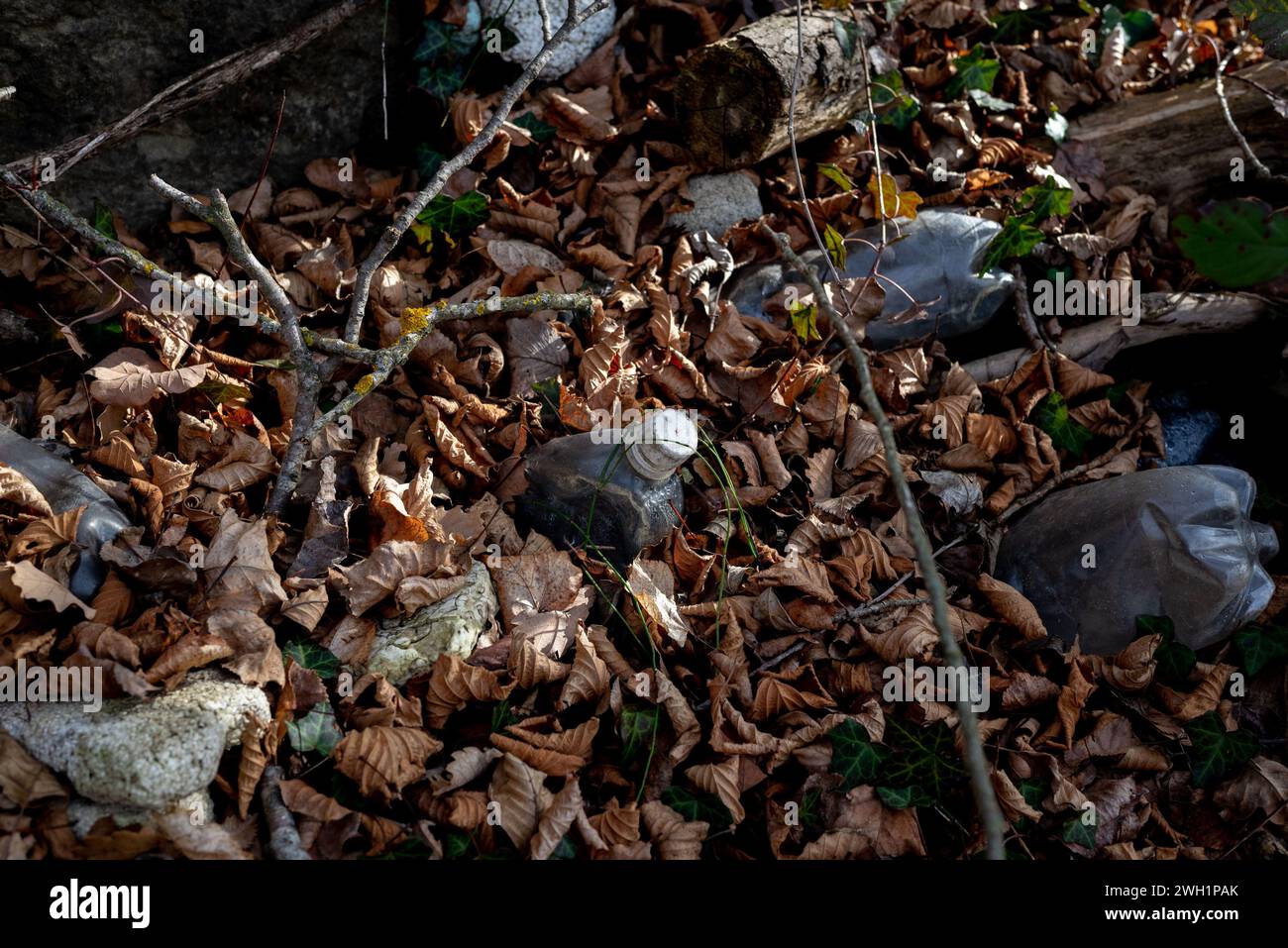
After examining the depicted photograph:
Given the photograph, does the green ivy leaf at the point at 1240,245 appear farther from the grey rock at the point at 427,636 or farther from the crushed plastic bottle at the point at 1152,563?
the grey rock at the point at 427,636

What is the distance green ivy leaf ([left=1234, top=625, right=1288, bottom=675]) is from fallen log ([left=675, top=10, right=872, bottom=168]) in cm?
221

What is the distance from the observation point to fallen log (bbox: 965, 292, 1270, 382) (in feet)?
11.0

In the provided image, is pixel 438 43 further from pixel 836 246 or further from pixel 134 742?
pixel 134 742

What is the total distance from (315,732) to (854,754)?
1.33m

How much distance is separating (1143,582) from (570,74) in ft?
8.96

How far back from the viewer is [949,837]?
7.66 feet

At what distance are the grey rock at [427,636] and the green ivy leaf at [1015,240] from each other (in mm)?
2150

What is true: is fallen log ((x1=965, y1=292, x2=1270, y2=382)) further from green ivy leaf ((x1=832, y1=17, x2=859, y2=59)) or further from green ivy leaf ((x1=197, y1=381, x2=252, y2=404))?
green ivy leaf ((x1=197, y1=381, x2=252, y2=404))

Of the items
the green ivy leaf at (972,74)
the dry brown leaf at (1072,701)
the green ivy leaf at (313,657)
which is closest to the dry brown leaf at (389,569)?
the green ivy leaf at (313,657)

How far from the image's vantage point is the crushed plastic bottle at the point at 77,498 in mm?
2179

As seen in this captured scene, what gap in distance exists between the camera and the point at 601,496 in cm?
261

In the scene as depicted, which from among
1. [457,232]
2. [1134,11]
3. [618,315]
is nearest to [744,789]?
[618,315]

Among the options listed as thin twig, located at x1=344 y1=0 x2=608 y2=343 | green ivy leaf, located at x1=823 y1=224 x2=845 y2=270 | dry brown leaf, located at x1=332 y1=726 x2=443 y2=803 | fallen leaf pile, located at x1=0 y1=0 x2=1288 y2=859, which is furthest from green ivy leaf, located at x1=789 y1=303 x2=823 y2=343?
dry brown leaf, located at x1=332 y1=726 x2=443 y2=803
